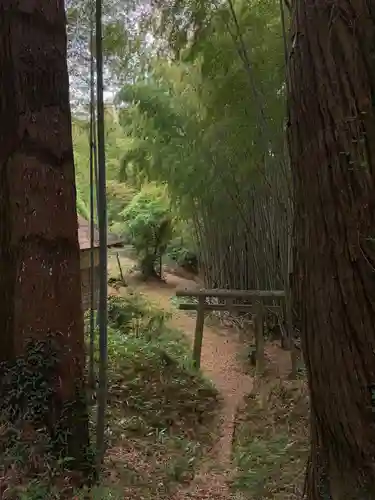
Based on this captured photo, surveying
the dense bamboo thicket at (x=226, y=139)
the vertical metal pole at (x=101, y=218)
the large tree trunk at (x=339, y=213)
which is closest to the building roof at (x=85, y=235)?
the dense bamboo thicket at (x=226, y=139)

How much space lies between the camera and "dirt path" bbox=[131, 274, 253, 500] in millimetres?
2652

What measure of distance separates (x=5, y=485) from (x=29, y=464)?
19cm

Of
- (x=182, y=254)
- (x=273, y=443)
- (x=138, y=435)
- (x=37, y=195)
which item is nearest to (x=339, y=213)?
(x=37, y=195)

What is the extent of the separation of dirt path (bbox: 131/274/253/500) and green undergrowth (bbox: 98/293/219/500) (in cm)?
9

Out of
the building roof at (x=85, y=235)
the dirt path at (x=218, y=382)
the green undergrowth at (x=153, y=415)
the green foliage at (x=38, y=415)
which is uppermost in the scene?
the building roof at (x=85, y=235)

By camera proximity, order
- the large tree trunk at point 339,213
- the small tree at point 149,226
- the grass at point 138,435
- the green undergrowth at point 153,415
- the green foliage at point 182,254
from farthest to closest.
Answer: the green foliage at point 182,254 → the small tree at point 149,226 → the green undergrowth at point 153,415 → the grass at point 138,435 → the large tree trunk at point 339,213

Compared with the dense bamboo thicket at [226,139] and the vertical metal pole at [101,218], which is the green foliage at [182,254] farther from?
the vertical metal pole at [101,218]

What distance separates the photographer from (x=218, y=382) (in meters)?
4.64

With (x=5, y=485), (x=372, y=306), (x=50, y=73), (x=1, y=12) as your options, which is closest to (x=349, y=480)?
(x=372, y=306)

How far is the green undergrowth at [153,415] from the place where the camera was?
2.64m

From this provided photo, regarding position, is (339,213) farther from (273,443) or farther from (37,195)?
(273,443)

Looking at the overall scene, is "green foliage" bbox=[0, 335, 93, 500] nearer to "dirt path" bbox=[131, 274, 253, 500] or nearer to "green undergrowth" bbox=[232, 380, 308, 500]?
"dirt path" bbox=[131, 274, 253, 500]

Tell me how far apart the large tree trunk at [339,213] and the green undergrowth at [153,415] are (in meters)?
1.32

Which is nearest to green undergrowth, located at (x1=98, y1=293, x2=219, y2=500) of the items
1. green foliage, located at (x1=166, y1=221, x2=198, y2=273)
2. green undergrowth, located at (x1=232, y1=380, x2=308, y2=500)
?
green undergrowth, located at (x1=232, y1=380, x2=308, y2=500)
